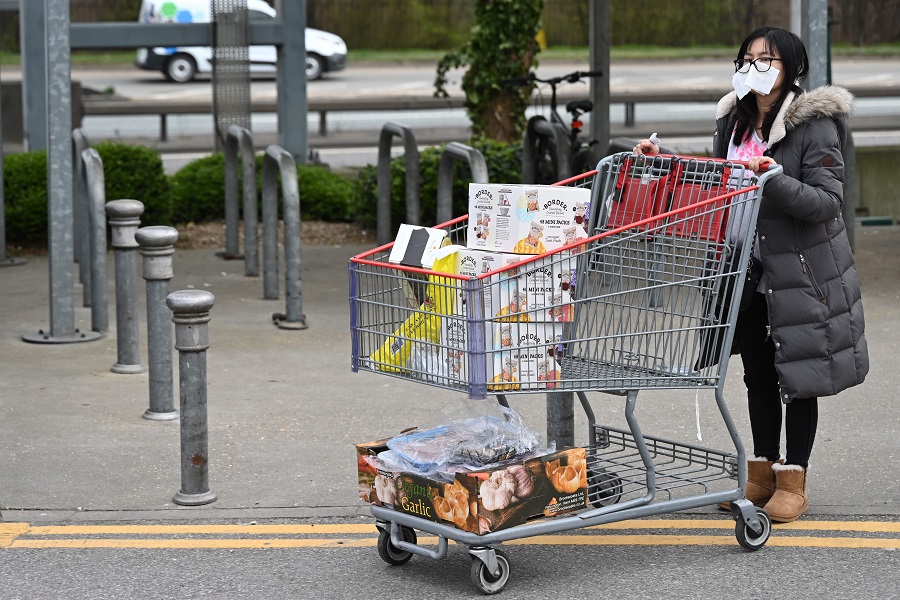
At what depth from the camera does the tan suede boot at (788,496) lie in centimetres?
523

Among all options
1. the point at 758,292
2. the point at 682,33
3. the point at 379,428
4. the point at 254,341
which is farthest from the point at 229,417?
the point at 682,33

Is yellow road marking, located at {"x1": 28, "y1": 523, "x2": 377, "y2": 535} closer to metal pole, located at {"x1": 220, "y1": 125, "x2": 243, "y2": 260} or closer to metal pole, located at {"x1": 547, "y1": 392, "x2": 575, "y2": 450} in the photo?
metal pole, located at {"x1": 547, "y1": 392, "x2": 575, "y2": 450}

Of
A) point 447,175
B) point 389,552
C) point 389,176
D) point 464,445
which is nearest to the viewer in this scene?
point 464,445

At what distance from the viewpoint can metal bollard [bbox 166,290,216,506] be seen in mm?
5441

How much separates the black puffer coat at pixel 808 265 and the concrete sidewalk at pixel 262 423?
29.1 inches

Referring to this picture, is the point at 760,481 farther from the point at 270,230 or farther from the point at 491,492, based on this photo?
the point at 270,230

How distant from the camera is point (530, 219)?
4.69m

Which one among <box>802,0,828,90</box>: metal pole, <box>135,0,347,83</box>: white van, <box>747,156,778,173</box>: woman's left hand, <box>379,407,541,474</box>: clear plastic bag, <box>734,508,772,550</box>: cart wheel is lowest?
<box>734,508,772,550</box>: cart wheel

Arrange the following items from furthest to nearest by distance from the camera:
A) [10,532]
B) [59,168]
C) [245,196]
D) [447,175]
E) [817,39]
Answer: [245,196] < [447,175] < [817,39] < [59,168] < [10,532]

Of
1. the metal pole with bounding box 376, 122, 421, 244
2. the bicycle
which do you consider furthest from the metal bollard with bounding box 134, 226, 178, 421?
the bicycle

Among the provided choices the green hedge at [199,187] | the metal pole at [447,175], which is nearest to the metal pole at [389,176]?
the metal pole at [447,175]

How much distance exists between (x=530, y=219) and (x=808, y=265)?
1035mm

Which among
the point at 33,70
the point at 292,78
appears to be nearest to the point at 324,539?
the point at 33,70

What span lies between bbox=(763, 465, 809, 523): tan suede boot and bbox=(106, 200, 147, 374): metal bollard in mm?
3663
